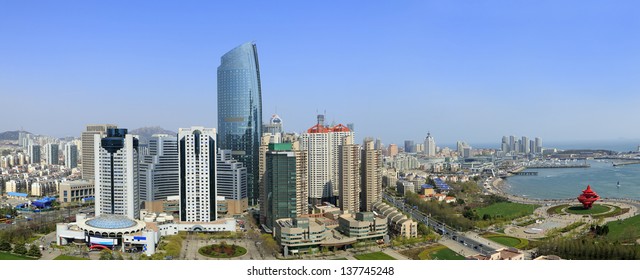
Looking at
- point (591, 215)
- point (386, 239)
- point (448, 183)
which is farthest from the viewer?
point (448, 183)

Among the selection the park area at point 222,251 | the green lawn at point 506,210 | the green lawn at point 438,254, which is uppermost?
the park area at point 222,251

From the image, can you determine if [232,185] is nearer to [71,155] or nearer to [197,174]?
[197,174]

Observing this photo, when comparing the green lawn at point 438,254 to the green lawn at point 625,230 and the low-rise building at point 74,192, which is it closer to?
the green lawn at point 625,230

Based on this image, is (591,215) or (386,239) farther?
(591,215)

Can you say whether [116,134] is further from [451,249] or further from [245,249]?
[451,249]

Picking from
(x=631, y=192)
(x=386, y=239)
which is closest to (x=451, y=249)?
(x=386, y=239)

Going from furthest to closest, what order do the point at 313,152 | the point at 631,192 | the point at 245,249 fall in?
the point at 631,192
the point at 313,152
the point at 245,249

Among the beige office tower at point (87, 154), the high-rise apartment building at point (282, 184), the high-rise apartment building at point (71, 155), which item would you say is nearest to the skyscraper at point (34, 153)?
the high-rise apartment building at point (71, 155)
